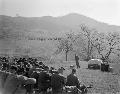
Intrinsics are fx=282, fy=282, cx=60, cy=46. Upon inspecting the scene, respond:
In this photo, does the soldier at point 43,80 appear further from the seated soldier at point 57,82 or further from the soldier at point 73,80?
the soldier at point 73,80

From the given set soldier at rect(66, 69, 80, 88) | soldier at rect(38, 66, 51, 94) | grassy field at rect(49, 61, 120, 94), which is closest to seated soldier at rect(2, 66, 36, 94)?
soldier at rect(38, 66, 51, 94)

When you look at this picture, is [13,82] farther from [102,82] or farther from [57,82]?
[102,82]

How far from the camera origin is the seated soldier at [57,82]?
1259 cm

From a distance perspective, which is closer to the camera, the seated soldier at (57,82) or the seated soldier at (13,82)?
the seated soldier at (13,82)

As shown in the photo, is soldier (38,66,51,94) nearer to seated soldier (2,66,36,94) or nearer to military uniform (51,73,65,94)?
military uniform (51,73,65,94)

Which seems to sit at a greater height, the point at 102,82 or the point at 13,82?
the point at 13,82

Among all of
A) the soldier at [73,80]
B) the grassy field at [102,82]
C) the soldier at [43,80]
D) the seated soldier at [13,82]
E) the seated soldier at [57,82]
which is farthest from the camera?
the grassy field at [102,82]

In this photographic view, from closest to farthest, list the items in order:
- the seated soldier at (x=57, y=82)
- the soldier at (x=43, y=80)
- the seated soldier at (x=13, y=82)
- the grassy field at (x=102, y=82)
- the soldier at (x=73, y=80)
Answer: the seated soldier at (x=13, y=82) → the seated soldier at (x=57, y=82) → the soldier at (x=43, y=80) → the soldier at (x=73, y=80) → the grassy field at (x=102, y=82)

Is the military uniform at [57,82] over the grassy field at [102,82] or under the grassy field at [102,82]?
over

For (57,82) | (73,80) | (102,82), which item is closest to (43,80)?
(57,82)

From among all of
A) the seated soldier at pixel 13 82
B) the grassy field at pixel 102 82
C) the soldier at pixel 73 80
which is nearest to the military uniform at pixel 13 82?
the seated soldier at pixel 13 82

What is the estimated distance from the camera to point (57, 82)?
41.4 ft

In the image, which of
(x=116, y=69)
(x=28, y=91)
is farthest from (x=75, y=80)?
(x=116, y=69)

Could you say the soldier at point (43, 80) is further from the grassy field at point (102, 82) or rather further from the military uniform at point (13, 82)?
the grassy field at point (102, 82)
